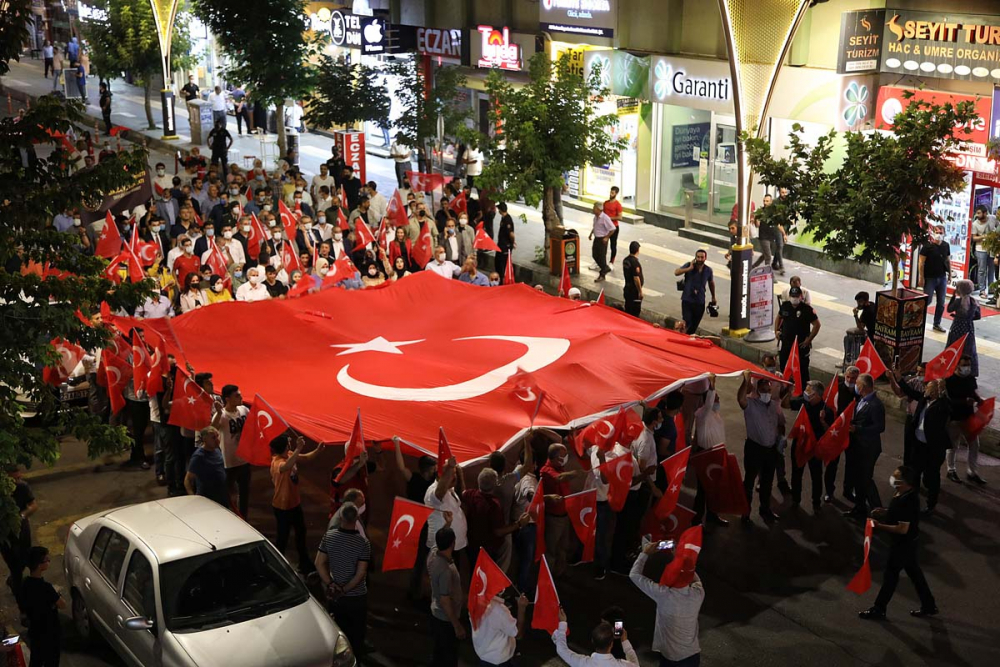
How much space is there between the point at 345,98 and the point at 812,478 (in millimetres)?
20301

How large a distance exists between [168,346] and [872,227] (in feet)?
31.4

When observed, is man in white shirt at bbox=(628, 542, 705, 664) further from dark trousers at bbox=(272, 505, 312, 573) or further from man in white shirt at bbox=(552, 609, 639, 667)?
dark trousers at bbox=(272, 505, 312, 573)

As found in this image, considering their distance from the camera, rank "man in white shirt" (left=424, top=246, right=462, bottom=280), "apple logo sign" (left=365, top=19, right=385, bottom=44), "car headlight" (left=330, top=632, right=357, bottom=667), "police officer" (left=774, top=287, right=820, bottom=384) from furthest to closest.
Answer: "apple logo sign" (left=365, top=19, right=385, bottom=44)
"man in white shirt" (left=424, top=246, right=462, bottom=280)
"police officer" (left=774, top=287, right=820, bottom=384)
"car headlight" (left=330, top=632, right=357, bottom=667)

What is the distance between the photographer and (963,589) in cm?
1105

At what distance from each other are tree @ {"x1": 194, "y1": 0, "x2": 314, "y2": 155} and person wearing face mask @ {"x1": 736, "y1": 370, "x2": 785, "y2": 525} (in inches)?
833

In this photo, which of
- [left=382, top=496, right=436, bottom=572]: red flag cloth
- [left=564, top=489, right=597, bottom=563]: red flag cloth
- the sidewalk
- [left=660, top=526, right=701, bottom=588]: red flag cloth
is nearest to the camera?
[left=660, top=526, right=701, bottom=588]: red flag cloth

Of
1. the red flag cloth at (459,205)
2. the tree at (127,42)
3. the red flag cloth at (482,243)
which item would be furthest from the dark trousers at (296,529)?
the tree at (127,42)

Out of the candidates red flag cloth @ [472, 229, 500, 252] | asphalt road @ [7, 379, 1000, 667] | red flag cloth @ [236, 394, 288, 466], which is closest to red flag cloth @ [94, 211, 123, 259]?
asphalt road @ [7, 379, 1000, 667]

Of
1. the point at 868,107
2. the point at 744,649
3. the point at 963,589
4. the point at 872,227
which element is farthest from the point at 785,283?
the point at 744,649

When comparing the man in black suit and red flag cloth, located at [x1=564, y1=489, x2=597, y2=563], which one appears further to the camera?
the man in black suit

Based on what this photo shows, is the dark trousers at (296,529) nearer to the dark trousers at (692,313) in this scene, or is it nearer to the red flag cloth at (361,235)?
the dark trousers at (692,313)

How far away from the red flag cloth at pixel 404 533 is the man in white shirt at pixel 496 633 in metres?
1.72

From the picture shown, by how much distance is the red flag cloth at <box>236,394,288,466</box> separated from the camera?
11.4 metres

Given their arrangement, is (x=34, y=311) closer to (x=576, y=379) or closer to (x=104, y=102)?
(x=576, y=379)
